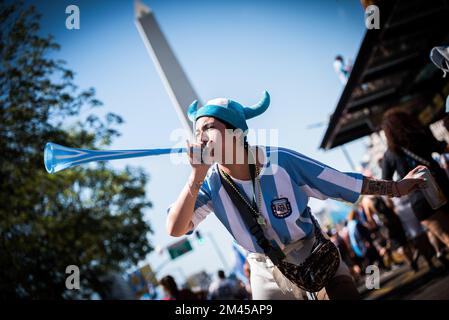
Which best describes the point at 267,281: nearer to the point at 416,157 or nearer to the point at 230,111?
the point at 230,111

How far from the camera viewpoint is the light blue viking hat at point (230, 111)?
198cm

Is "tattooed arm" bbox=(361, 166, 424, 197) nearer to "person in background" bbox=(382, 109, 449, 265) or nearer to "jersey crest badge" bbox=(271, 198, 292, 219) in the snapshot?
"jersey crest badge" bbox=(271, 198, 292, 219)

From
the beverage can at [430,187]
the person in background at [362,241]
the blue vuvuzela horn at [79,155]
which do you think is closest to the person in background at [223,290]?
the person in background at [362,241]

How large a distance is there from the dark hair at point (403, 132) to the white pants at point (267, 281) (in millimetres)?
1845

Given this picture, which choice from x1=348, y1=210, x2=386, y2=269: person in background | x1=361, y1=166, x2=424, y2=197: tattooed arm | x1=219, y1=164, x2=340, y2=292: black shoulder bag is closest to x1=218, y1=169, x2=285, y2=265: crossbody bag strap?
x1=219, y1=164, x2=340, y2=292: black shoulder bag

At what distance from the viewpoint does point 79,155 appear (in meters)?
1.84

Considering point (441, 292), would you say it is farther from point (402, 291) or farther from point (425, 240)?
point (425, 240)

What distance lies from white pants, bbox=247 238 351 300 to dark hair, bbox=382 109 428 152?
6.05 ft

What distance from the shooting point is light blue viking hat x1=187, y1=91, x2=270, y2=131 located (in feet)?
6.50

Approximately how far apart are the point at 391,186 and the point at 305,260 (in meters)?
0.60

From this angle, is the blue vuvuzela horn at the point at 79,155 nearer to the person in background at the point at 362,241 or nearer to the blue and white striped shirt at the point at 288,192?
the blue and white striped shirt at the point at 288,192

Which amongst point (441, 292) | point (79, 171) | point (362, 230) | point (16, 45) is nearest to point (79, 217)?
point (79, 171)

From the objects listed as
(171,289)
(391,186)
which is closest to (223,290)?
(171,289)

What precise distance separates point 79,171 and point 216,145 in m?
15.0
